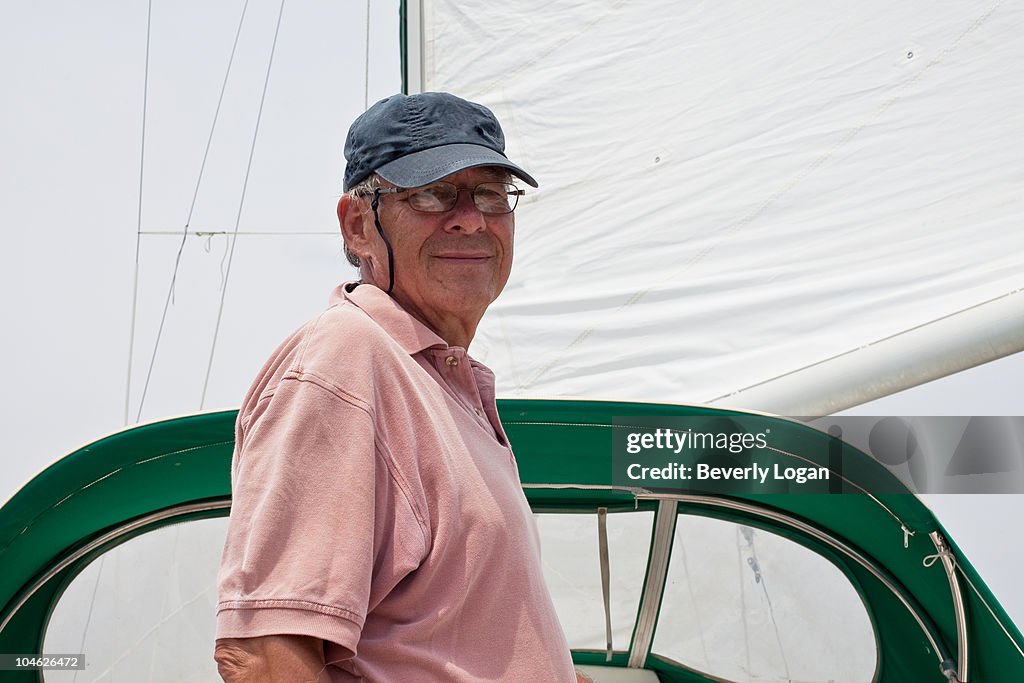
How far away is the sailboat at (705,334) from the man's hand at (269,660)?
1.02 metres

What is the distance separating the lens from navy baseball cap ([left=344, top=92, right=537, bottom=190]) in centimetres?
109

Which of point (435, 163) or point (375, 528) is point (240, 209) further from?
point (375, 528)

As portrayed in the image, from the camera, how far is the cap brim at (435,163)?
1.08 m

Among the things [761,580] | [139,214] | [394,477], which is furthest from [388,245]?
[139,214]

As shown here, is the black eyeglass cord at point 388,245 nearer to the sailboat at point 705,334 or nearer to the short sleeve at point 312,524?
the short sleeve at point 312,524

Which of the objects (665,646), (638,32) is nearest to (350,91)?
(638,32)

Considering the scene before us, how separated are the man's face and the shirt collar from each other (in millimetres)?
35

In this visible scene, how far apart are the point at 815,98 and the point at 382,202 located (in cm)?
185

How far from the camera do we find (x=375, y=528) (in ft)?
3.05

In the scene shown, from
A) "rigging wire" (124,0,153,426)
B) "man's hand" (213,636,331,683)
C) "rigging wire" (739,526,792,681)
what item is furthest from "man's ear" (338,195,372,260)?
"rigging wire" (124,0,153,426)

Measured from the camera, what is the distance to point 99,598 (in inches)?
77.6

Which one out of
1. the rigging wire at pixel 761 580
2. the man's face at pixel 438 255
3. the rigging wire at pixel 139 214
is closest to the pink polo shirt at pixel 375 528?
the man's face at pixel 438 255

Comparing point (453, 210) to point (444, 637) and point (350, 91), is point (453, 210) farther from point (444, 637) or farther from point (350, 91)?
point (350, 91)

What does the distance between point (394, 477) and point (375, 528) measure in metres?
0.04
